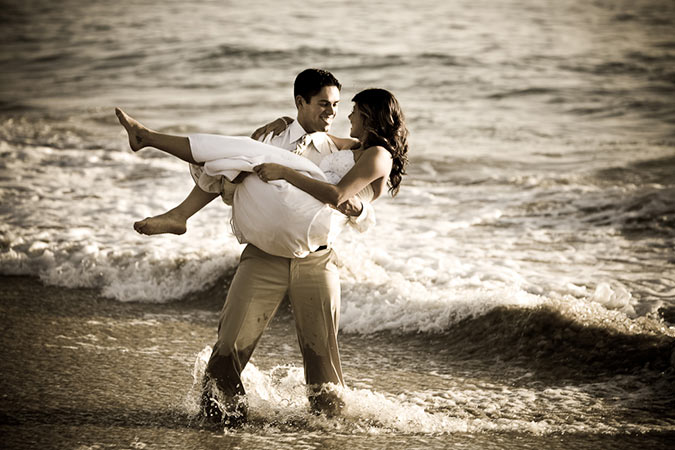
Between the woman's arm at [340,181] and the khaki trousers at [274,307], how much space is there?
36 centimetres

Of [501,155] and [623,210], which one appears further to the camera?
[501,155]

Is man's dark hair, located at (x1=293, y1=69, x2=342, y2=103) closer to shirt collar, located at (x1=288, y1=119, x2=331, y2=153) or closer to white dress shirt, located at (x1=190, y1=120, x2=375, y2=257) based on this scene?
shirt collar, located at (x1=288, y1=119, x2=331, y2=153)

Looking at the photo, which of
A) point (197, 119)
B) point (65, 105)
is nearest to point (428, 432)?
point (197, 119)

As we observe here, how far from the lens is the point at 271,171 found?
3.79 m

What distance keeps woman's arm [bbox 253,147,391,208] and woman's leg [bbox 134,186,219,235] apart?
42cm

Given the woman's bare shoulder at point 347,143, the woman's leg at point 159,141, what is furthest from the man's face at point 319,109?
the woman's leg at point 159,141

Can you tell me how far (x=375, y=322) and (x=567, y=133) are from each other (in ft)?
30.8

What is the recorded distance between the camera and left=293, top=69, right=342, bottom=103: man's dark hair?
3.98 metres

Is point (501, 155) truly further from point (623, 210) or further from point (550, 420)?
point (550, 420)

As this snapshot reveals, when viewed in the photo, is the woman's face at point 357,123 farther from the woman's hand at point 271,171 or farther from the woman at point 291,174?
the woman's hand at point 271,171

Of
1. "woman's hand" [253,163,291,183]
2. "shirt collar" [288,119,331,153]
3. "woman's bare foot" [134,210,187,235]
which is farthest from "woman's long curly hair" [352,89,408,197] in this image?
"woman's bare foot" [134,210,187,235]

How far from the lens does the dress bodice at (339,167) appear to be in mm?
3977

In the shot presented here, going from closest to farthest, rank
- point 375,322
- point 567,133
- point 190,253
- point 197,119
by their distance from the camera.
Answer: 1. point 375,322
2. point 190,253
3. point 567,133
4. point 197,119

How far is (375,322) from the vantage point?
6082 mm
